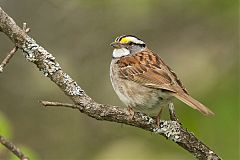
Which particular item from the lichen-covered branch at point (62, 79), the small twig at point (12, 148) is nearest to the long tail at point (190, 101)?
the lichen-covered branch at point (62, 79)

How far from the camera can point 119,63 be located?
18.8 ft

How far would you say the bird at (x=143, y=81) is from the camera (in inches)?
198

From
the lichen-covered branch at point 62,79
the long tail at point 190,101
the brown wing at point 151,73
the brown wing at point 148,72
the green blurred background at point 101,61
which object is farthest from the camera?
the green blurred background at point 101,61

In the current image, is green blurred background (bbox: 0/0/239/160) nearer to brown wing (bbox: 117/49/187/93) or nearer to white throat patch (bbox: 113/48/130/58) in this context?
white throat patch (bbox: 113/48/130/58)

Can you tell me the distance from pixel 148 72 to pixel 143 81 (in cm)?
17

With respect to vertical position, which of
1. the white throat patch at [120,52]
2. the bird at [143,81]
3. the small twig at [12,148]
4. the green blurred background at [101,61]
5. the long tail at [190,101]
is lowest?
the small twig at [12,148]

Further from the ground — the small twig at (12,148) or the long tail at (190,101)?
the long tail at (190,101)

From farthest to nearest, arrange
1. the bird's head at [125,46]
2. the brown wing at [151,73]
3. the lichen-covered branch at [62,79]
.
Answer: the bird's head at [125,46] → the brown wing at [151,73] → the lichen-covered branch at [62,79]

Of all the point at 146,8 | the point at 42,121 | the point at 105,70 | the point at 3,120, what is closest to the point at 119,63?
the point at 146,8

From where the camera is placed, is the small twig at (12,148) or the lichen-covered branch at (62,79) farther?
the lichen-covered branch at (62,79)

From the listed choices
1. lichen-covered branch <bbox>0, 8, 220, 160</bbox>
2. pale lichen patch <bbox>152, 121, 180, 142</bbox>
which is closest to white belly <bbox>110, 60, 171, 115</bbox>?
pale lichen patch <bbox>152, 121, 180, 142</bbox>

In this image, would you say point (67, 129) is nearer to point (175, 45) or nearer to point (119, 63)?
point (175, 45)

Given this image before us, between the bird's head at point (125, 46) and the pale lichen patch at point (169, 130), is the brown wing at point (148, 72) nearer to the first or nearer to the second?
the bird's head at point (125, 46)

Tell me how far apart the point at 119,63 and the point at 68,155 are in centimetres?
266
